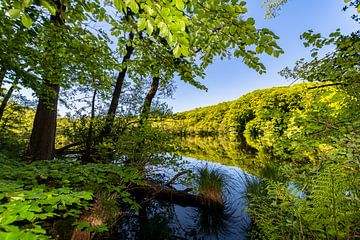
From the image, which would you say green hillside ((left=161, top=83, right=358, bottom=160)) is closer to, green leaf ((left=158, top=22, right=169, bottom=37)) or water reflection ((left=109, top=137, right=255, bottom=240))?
water reflection ((left=109, top=137, right=255, bottom=240))

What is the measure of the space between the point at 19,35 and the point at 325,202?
568 cm

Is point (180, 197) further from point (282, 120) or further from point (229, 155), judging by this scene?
point (229, 155)

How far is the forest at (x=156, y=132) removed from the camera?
1.90 meters

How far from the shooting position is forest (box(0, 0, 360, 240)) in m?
1.90

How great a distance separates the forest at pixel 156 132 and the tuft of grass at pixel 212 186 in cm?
3

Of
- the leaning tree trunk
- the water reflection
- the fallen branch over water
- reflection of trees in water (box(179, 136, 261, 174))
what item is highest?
the leaning tree trunk

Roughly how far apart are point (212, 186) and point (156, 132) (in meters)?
2.61

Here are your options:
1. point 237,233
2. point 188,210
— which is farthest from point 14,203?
point 188,210

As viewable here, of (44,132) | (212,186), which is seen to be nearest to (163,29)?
(212,186)

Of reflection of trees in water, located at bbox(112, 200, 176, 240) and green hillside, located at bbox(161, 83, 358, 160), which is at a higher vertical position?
green hillside, located at bbox(161, 83, 358, 160)

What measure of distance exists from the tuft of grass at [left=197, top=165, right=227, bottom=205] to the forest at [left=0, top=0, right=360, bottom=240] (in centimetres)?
3

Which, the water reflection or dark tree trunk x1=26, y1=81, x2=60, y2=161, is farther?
dark tree trunk x1=26, y1=81, x2=60, y2=161

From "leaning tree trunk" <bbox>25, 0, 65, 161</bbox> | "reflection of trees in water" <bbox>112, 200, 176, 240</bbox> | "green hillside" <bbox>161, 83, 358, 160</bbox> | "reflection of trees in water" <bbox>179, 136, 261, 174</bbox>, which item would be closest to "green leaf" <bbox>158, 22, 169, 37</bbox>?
"green hillside" <bbox>161, 83, 358, 160</bbox>

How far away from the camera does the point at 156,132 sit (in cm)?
618
